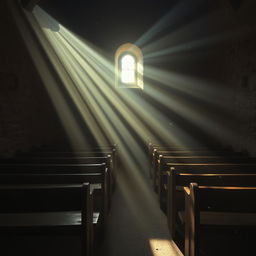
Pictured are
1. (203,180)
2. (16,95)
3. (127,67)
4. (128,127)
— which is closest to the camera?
(203,180)

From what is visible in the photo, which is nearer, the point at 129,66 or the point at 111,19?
the point at 111,19

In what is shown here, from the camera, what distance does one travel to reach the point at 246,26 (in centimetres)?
472

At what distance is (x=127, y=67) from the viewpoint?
29.7 feet

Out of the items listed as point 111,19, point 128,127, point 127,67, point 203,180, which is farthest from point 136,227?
point 111,19

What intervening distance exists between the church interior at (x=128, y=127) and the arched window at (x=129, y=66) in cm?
4

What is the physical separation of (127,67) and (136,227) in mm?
6947

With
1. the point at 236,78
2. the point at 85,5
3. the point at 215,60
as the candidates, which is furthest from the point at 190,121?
the point at 85,5

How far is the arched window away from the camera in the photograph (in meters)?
8.81

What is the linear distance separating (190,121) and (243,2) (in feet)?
12.8

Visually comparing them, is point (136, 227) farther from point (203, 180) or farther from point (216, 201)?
point (216, 201)

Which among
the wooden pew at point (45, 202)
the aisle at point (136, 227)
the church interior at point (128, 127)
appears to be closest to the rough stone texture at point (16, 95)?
the church interior at point (128, 127)

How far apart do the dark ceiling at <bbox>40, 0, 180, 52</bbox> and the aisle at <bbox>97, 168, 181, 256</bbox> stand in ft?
19.5

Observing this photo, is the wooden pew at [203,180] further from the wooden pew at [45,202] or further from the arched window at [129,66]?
the arched window at [129,66]

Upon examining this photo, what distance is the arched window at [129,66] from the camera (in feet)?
28.9
